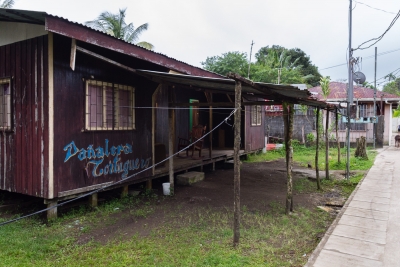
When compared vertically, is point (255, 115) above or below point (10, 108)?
above

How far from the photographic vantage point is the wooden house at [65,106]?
459cm

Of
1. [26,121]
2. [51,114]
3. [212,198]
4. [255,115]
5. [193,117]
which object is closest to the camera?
[51,114]

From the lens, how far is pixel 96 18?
73.6 ft

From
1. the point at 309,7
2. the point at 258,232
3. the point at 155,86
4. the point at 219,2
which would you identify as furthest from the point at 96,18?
the point at 258,232

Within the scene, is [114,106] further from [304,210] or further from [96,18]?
[96,18]

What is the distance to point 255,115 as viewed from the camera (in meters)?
12.9

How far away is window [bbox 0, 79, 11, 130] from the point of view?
528cm

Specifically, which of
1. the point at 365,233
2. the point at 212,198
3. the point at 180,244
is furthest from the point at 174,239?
the point at 365,233

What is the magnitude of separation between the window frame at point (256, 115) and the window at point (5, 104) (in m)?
9.12

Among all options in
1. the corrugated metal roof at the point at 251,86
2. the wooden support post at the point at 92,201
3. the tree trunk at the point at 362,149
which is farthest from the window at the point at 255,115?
the wooden support post at the point at 92,201

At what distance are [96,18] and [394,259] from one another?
2405 centimetres

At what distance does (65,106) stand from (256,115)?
9.46 metres

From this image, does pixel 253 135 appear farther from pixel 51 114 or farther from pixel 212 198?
pixel 51 114

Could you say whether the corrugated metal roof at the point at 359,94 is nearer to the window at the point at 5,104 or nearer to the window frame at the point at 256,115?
the window frame at the point at 256,115
